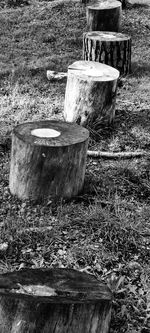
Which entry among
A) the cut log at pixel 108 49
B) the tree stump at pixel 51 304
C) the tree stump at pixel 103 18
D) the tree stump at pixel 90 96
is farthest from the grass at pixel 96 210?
the tree stump at pixel 103 18

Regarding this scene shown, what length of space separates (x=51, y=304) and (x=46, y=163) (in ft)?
6.55

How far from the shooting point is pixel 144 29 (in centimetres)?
1145

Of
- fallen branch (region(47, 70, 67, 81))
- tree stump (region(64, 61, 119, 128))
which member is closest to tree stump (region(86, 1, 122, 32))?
fallen branch (region(47, 70, 67, 81))

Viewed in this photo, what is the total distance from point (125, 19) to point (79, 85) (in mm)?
6318

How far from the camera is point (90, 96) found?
20.5 ft

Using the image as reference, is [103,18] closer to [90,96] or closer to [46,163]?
[90,96]

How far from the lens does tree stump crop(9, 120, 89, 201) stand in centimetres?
454

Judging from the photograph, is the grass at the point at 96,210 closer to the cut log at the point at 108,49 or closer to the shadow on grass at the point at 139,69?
the shadow on grass at the point at 139,69

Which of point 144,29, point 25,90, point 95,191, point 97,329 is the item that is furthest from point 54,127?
point 144,29

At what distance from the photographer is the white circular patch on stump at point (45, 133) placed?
15.5ft

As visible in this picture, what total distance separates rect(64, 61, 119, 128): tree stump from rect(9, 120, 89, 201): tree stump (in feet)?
4.79

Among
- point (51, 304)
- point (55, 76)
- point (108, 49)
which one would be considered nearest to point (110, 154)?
point (55, 76)

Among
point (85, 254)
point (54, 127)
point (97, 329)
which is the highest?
point (54, 127)

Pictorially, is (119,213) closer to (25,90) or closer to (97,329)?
(97,329)
